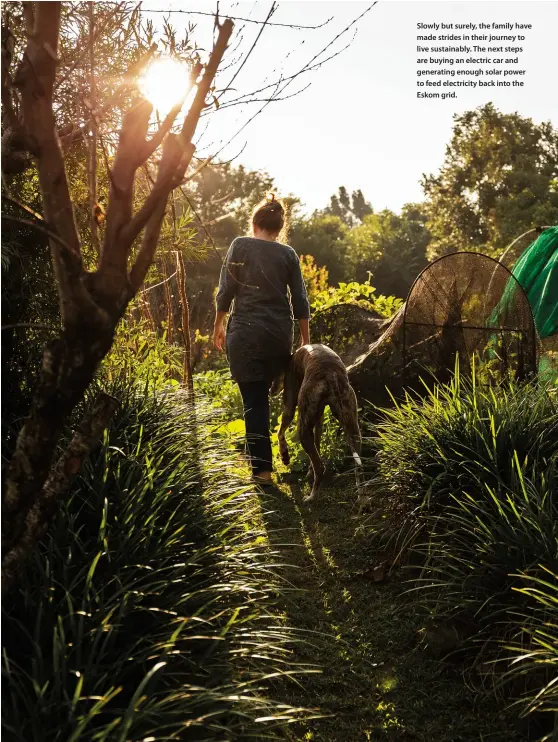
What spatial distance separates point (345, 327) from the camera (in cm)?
740

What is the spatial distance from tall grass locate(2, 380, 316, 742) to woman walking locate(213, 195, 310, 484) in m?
2.04

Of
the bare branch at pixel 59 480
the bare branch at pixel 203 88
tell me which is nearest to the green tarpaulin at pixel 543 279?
the bare branch at pixel 203 88

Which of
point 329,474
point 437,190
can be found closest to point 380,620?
point 329,474

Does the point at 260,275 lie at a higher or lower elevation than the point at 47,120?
lower

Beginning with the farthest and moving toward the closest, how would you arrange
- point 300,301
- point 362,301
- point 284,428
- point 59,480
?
1. point 362,301
2. point 284,428
3. point 300,301
4. point 59,480

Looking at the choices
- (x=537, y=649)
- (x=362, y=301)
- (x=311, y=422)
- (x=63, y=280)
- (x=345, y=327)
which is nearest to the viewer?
(x=63, y=280)

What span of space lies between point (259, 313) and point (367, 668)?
3.15 m

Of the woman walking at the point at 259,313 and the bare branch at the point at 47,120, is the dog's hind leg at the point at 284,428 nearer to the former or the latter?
the woman walking at the point at 259,313

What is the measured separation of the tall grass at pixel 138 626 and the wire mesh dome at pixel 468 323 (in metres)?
3.12

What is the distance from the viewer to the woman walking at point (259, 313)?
5.55 meters

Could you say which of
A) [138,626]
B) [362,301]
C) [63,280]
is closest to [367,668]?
[138,626]

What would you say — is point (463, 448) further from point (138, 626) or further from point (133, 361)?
point (133, 361)

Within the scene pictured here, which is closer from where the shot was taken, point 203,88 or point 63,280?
point 63,280

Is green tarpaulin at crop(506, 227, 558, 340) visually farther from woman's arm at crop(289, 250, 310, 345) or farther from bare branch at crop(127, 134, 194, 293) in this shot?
bare branch at crop(127, 134, 194, 293)
